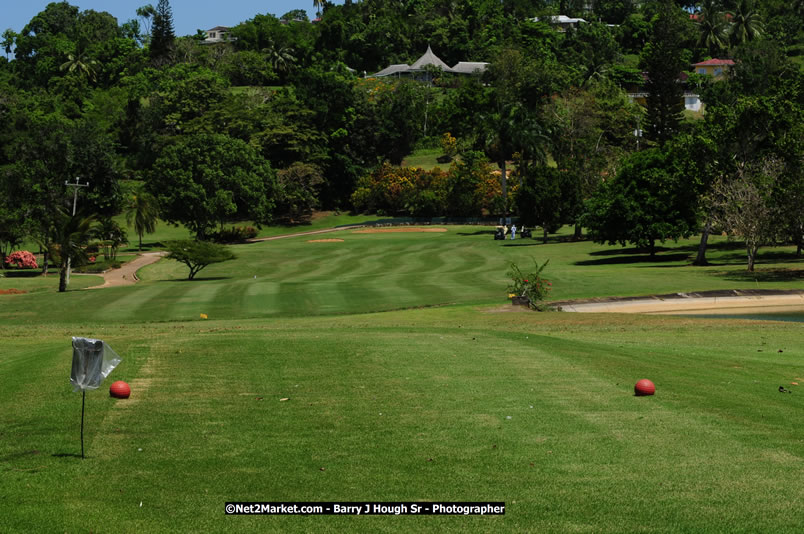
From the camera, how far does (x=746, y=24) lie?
190750mm

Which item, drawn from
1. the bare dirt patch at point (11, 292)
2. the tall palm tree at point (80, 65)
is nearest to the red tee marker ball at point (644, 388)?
the bare dirt patch at point (11, 292)

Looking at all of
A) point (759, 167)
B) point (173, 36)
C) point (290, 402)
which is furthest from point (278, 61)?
point (290, 402)

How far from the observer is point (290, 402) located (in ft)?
50.3

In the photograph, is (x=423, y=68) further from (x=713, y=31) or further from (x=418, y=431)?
(x=418, y=431)

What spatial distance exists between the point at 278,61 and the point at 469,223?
9263 centimetres

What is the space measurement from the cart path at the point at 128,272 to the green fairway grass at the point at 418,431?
1484 inches

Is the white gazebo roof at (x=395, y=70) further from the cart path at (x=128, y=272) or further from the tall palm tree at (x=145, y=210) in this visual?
the cart path at (x=128, y=272)

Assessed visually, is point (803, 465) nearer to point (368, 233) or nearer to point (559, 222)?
point (559, 222)

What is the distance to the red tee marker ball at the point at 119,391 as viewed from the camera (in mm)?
15258

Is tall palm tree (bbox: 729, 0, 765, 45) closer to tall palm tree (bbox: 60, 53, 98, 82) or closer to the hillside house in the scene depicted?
the hillside house

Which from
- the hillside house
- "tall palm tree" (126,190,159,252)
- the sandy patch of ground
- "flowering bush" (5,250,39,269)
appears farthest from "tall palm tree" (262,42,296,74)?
the sandy patch of ground

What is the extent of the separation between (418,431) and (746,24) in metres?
202

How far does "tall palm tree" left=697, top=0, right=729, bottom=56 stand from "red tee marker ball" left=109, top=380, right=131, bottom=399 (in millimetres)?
199816

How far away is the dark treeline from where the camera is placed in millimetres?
58812
